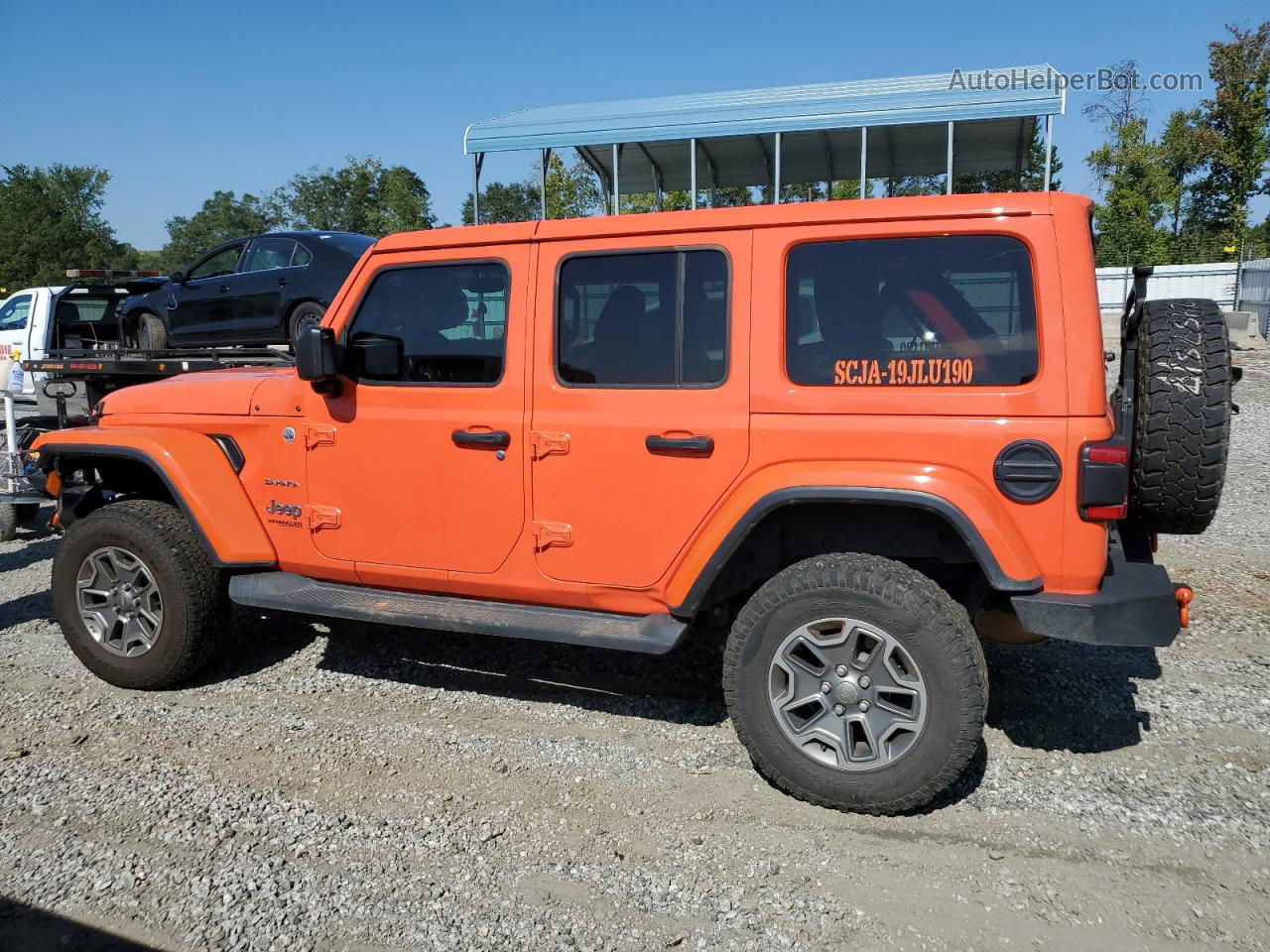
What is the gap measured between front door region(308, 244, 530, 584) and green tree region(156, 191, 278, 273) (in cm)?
6146

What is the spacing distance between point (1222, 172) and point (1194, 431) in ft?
123

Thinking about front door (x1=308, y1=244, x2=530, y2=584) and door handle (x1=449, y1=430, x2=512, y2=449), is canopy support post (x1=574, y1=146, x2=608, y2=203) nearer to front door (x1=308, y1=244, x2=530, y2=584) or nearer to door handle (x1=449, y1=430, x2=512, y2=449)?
front door (x1=308, y1=244, x2=530, y2=584)

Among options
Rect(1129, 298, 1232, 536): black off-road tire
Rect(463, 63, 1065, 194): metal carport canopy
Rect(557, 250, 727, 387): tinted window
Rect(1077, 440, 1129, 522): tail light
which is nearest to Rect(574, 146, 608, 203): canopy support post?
Rect(463, 63, 1065, 194): metal carport canopy

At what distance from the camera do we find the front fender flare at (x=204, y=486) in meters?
4.14

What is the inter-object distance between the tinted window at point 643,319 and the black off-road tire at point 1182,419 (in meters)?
1.47

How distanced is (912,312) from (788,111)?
245 inches

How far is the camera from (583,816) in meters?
3.23

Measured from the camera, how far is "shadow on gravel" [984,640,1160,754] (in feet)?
12.3

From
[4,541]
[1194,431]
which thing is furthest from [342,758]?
[4,541]

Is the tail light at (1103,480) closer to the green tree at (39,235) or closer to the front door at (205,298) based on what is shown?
the front door at (205,298)

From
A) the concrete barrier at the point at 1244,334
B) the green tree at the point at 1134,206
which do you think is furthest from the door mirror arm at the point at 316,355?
the green tree at the point at 1134,206

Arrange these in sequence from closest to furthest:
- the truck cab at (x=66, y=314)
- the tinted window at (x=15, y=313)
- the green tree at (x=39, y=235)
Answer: the truck cab at (x=66, y=314) < the tinted window at (x=15, y=313) < the green tree at (x=39, y=235)

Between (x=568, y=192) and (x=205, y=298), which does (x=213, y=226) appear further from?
(x=205, y=298)

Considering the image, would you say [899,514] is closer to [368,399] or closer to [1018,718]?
[1018,718]
